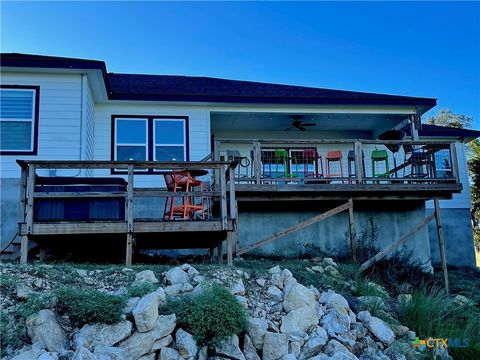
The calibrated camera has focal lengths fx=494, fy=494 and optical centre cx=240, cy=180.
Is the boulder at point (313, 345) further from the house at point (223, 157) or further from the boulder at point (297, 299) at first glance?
the house at point (223, 157)

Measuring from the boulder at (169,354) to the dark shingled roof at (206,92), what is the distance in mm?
6184

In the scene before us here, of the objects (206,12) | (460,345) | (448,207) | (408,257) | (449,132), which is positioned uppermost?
(206,12)

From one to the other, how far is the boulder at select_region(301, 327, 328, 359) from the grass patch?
175 centimetres

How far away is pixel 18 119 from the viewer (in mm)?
9586

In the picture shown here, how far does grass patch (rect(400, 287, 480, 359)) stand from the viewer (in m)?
6.61

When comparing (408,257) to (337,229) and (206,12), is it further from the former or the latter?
(206,12)

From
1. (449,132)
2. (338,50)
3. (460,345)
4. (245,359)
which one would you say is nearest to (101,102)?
(245,359)

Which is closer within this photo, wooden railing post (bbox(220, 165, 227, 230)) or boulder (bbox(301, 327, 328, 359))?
boulder (bbox(301, 327, 328, 359))

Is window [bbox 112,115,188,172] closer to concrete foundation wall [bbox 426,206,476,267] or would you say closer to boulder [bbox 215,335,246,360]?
boulder [bbox 215,335,246,360]

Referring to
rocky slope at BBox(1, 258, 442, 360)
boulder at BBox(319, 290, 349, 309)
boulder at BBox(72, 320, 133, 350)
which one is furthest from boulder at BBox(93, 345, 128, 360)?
boulder at BBox(319, 290, 349, 309)

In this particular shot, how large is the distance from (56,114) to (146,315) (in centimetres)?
582

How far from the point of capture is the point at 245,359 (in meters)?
5.47

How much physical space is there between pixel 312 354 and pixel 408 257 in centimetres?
549

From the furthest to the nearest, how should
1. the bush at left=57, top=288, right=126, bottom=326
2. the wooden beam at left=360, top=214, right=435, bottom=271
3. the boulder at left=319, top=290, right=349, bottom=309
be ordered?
the wooden beam at left=360, top=214, right=435, bottom=271, the boulder at left=319, top=290, right=349, bottom=309, the bush at left=57, top=288, right=126, bottom=326
